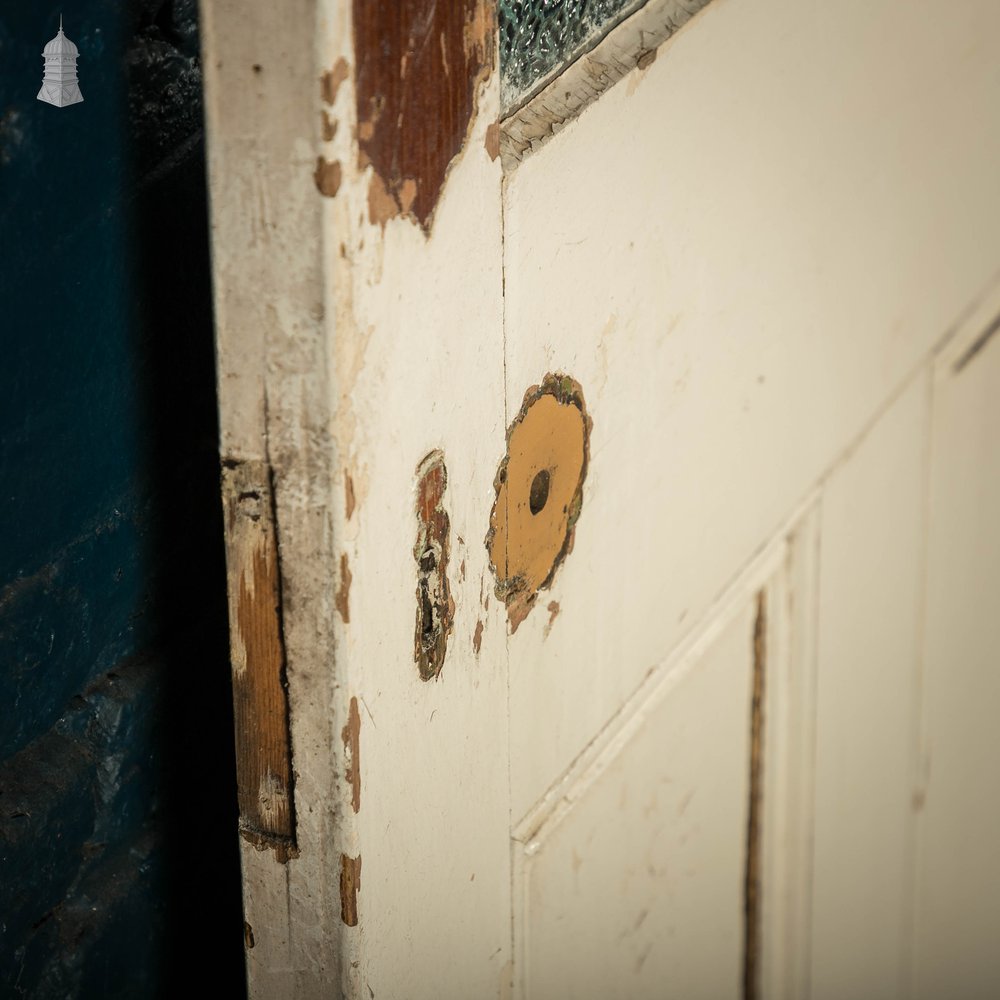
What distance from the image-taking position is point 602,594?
32.5 inches

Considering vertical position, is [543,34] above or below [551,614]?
above

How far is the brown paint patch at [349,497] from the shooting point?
55cm

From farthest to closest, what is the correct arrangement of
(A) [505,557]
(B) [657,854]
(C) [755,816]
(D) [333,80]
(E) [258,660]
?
(C) [755,816], (B) [657,854], (A) [505,557], (E) [258,660], (D) [333,80]

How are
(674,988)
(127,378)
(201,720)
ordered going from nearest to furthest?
1. (127,378)
2. (201,720)
3. (674,988)

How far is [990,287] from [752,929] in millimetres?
647

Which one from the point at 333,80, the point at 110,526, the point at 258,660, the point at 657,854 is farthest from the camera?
the point at 657,854

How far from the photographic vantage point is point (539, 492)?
28.7 inches

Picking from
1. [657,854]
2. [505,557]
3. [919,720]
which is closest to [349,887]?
[505,557]

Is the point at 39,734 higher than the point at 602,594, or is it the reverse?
the point at 602,594

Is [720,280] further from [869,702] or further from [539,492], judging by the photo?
[869,702]

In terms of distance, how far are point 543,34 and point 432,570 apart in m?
0.30

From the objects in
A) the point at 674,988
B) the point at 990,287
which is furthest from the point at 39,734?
the point at 990,287

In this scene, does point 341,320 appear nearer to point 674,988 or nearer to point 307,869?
point 307,869

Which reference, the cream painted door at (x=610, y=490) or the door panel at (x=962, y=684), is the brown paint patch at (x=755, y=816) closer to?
the cream painted door at (x=610, y=490)
